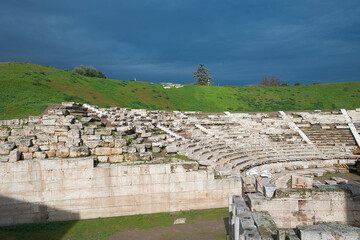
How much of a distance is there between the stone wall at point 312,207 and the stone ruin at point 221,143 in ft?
0.10

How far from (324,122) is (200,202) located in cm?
1996

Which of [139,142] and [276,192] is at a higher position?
[139,142]

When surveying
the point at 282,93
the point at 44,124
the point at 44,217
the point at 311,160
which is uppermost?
the point at 282,93

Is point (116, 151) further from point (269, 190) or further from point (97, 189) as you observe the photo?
point (269, 190)

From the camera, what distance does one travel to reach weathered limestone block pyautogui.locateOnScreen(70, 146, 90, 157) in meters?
10.9

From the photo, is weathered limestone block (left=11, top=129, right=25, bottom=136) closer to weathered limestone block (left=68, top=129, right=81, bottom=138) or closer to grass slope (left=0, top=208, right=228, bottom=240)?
weathered limestone block (left=68, top=129, right=81, bottom=138)

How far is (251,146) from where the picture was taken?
19047 mm

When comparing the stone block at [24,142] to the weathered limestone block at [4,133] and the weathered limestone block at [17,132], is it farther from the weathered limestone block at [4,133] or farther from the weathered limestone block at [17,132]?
the weathered limestone block at [4,133]

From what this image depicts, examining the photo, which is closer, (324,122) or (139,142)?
(139,142)

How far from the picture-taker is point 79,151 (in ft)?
35.8

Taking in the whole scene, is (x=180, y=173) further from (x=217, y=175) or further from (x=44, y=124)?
(x=44, y=124)

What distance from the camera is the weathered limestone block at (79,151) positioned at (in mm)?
10867

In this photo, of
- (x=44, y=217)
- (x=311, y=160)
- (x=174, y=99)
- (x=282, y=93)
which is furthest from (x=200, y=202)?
(x=282, y=93)

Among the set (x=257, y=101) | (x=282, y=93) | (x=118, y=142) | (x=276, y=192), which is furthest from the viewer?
(x=282, y=93)
